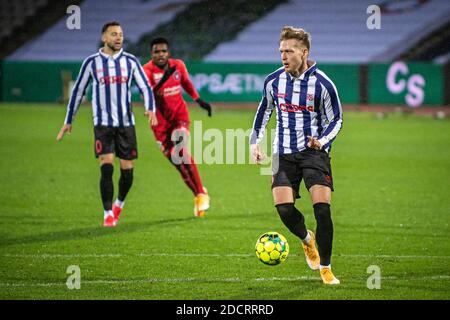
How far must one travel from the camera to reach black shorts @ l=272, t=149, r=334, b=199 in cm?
678

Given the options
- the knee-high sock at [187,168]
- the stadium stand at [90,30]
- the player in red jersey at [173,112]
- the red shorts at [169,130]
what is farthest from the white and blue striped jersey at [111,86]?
the stadium stand at [90,30]

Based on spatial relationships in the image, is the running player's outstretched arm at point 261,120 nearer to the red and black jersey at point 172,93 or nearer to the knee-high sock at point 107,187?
the knee-high sock at point 107,187

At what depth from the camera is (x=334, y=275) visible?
6.95 meters

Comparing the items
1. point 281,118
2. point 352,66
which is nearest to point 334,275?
point 281,118

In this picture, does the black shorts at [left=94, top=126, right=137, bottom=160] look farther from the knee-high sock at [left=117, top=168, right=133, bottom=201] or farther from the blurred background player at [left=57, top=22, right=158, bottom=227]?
the knee-high sock at [left=117, top=168, right=133, bottom=201]

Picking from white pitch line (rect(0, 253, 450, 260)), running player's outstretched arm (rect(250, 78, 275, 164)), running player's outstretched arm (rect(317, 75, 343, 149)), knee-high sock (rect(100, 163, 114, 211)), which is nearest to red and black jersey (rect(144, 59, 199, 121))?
knee-high sock (rect(100, 163, 114, 211))

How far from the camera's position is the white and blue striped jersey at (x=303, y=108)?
22.4ft

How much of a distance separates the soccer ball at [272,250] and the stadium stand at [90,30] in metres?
24.9

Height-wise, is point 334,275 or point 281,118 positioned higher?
point 281,118

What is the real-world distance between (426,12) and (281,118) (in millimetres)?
25120

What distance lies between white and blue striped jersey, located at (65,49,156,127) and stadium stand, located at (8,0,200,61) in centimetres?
2195

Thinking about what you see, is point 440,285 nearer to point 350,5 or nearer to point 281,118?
point 281,118

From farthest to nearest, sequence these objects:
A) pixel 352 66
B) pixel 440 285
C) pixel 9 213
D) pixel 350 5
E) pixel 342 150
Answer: pixel 350 5, pixel 352 66, pixel 342 150, pixel 9 213, pixel 440 285

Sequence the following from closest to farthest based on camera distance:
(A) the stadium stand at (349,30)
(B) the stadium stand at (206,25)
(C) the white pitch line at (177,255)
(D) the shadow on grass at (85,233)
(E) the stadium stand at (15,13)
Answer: (C) the white pitch line at (177,255) < (D) the shadow on grass at (85,233) < (B) the stadium stand at (206,25) < (A) the stadium stand at (349,30) < (E) the stadium stand at (15,13)
